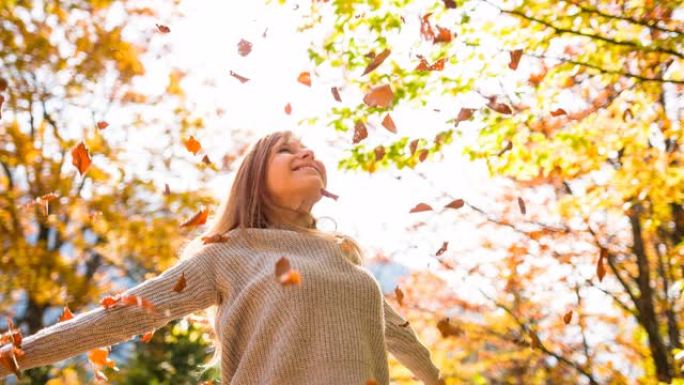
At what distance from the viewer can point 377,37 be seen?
4.52 metres

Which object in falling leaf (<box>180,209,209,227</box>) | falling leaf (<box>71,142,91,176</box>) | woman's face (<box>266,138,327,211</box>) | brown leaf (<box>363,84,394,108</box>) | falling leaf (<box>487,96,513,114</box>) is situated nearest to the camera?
woman's face (<box>266,138,327,211</box>)

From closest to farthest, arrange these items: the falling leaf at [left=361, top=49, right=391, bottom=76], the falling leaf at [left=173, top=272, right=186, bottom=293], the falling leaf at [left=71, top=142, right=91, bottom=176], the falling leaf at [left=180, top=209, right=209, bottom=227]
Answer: the falling leaf at [left=173, top=272, right=186, bottom=293] → the falling leaf at [left=180, top=209, right=209, bottom=227] → the falling leaf at [left=71, top=142, right=91, bottom=176] → the falling leaf at [left=361, top=49, right=391, bottom=76]

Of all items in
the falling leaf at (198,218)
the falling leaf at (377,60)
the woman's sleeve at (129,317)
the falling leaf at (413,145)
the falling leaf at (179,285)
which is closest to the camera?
the woman's sleeve at (129,317)

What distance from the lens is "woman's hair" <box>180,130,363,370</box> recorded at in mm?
2572

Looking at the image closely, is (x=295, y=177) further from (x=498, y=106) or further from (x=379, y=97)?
(x=498, y=106)

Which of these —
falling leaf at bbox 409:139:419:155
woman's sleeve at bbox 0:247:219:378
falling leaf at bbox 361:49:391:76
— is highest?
falling leaf at bbox 361:49:391:76

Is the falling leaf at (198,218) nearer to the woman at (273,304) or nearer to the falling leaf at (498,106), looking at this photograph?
the woman at (273,304)

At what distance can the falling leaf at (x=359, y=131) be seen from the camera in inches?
183

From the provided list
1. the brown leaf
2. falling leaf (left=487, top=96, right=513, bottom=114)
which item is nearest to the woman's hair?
the brown leaf

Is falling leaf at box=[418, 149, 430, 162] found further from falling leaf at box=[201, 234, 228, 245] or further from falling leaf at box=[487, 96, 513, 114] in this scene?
falling leaf at box=[201, 234, 228, 245]

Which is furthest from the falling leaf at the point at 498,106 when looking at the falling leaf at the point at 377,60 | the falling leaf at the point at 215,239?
the falling leaf at the point at 215,239

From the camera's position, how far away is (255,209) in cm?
259

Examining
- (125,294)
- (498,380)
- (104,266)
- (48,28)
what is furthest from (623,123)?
(498,380)

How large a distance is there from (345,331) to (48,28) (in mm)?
7245
